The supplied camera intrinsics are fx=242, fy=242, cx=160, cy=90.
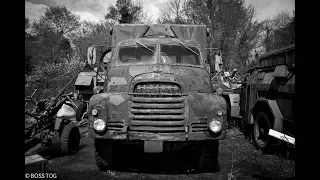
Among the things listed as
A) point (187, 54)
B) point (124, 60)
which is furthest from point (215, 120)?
point (124, 60)

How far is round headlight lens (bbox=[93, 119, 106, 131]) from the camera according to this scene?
375cm

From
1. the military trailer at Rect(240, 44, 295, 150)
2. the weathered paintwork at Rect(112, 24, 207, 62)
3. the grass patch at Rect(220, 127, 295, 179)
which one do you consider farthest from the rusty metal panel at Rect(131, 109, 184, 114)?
the weathered paintwork at Rect(112, 24, 207, 62)

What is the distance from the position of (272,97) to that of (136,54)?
3096mm

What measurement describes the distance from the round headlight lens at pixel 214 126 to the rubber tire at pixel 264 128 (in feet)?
6.52

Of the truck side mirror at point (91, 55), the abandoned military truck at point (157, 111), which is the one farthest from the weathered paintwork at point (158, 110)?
the truck side mirror at point (91, 55)

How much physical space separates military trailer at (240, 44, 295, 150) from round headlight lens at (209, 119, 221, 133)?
1303mm

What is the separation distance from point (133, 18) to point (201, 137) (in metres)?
24.6

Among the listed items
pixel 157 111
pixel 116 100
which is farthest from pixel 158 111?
pixel 116 100

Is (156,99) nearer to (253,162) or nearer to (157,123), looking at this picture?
(157,123)

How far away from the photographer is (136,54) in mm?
5195

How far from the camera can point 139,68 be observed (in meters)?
4.61

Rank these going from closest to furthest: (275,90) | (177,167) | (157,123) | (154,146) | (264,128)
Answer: (154,146)
(157,123)
(177,167)
(275,90)
(264,128)

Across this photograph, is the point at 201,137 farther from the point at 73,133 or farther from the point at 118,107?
the point at 73,133

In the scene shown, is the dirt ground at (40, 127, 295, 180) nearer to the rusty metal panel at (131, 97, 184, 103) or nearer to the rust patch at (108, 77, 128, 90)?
the rusty metal panel at (131, 97, 184, 103)
